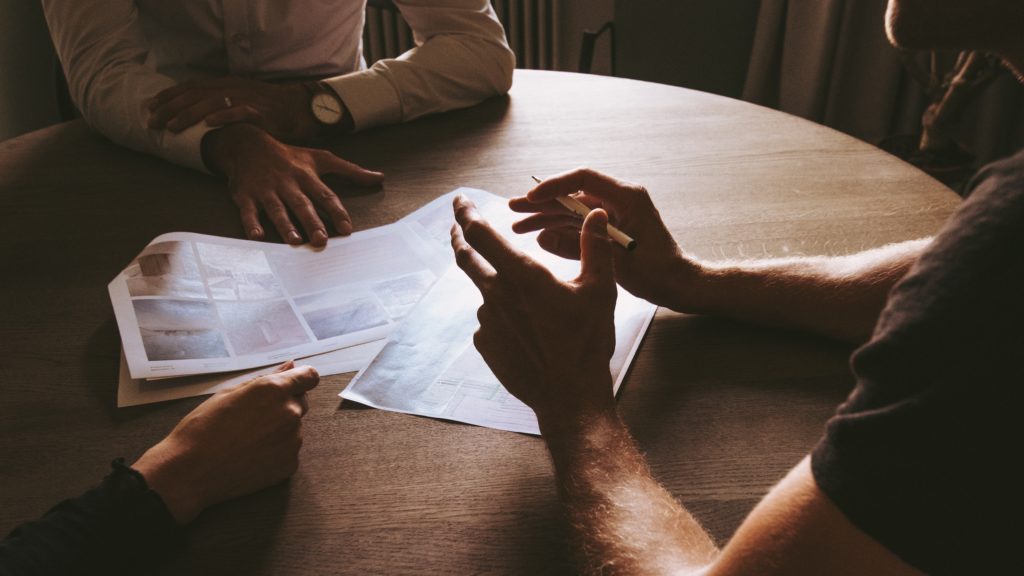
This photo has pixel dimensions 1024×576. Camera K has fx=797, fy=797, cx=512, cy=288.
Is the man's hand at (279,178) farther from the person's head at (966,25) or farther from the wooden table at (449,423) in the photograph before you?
the person's head at (966,25)

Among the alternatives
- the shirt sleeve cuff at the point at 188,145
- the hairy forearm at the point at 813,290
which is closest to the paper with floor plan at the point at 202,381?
the hairy forearm at the point at 813,290

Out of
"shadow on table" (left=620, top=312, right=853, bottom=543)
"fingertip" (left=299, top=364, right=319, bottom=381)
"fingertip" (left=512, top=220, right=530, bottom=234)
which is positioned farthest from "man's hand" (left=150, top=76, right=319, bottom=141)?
"shadow on table" (left=620, top=312, right=853, bottom=543)

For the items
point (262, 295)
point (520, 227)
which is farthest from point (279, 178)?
point (520, 227)

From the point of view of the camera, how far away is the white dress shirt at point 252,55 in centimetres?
132

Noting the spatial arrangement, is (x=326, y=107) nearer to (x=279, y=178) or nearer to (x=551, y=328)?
(x=279, y=178)

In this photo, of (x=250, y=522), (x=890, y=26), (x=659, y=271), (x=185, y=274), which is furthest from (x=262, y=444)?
(x=890, y=26)

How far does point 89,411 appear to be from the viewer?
0.75m

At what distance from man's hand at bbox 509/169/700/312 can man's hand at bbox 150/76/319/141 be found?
528mm

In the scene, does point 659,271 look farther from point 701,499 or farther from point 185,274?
point 185,274

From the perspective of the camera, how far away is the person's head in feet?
1.79

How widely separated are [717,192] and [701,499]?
579 millimetres

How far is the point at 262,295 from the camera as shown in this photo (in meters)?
0.91

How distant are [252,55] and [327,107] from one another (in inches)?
11.9

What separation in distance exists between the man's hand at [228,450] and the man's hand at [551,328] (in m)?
0.20
